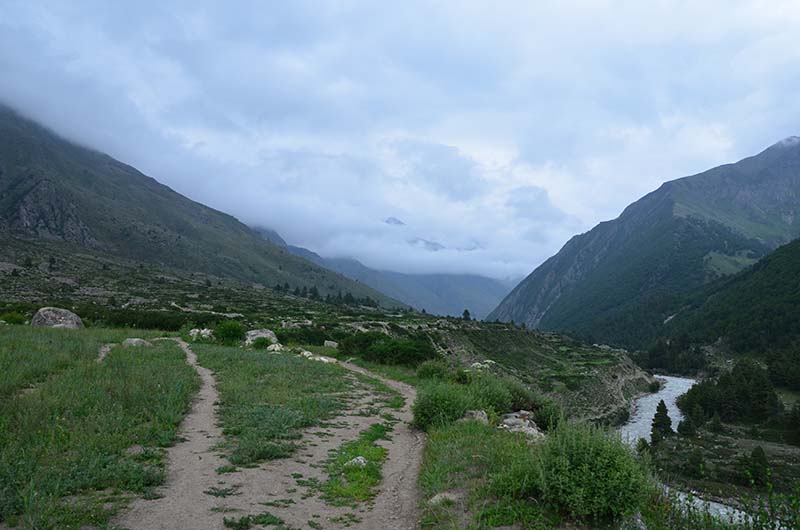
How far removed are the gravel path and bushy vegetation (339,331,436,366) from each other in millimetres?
20691

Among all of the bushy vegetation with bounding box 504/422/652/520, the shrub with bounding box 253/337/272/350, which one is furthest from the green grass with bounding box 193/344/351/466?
the shrub with bounding box 253/337/272/350

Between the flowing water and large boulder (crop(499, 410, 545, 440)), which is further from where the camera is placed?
the flowing water

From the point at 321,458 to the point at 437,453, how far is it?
9.73 feet

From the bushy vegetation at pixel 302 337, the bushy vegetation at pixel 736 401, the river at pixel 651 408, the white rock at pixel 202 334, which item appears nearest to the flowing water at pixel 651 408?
the river at pixel 651 408

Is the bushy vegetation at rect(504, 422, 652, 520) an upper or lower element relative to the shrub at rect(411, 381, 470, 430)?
upper

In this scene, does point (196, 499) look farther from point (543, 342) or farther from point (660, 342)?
point (660, 342)

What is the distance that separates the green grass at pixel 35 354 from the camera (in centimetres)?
1558

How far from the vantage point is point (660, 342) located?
→ 174 m

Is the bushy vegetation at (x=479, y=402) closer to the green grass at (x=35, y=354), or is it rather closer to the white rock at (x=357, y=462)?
the white rock at (x=357, y=462)

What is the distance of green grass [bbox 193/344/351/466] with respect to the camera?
11742 millimetres

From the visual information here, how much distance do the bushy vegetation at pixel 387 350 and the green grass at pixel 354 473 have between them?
67.7 ft

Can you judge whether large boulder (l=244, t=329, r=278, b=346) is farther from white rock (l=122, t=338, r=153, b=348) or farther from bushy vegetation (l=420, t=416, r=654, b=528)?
bushy vegetation (l=420, t=416, r=654, b=528)

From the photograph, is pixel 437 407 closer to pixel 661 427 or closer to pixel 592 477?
pixel 592 477

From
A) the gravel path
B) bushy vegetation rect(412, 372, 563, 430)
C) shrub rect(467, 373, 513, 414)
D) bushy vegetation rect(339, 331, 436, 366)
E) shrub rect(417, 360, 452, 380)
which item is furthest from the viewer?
bushy vegetation rect(339, 331, 436, 366)
